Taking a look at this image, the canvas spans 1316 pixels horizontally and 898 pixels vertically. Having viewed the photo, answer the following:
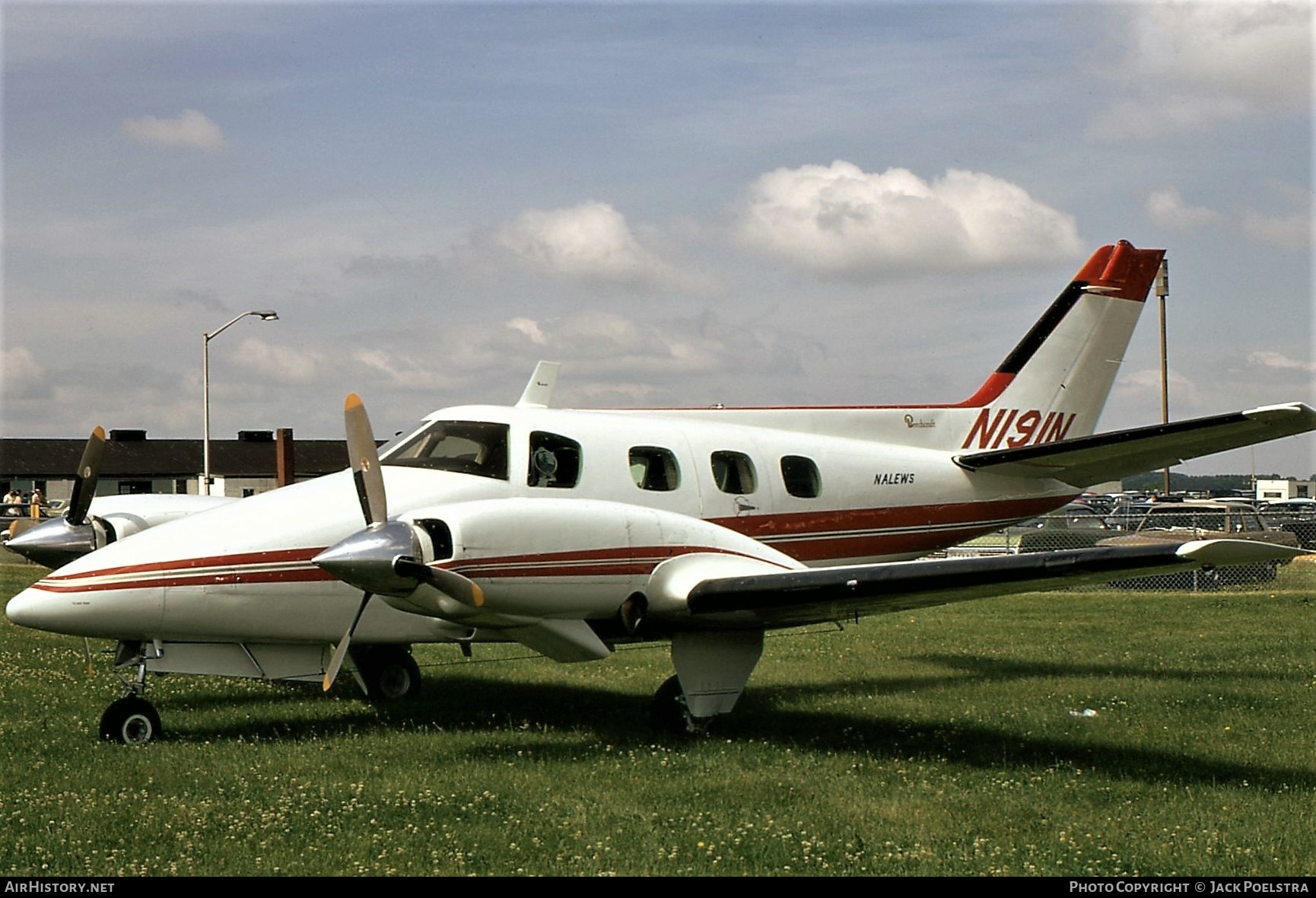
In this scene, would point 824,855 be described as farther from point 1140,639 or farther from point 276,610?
point 1140,639

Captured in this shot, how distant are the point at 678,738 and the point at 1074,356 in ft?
26.1

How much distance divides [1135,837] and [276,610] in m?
6.55

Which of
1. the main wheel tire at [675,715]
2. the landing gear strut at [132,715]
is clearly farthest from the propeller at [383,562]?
the main wheel tire at [675,715]

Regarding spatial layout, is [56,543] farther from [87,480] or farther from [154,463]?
[154,463]

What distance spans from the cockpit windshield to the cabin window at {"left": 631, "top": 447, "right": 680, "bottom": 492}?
1.31 metres

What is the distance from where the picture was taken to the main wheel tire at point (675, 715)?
10.6 metres

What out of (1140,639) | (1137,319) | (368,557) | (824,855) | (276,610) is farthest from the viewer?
(1140,639)

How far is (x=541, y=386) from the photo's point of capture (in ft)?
41.1

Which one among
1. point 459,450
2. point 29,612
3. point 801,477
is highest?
point 459,450

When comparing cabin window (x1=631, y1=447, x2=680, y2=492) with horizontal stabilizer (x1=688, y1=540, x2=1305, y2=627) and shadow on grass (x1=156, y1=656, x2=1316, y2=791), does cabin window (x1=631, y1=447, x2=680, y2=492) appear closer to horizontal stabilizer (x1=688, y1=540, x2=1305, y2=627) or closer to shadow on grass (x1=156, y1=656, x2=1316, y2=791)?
horizontal stabilizer (x1=688, y1=540, x2=1305, y2=627)

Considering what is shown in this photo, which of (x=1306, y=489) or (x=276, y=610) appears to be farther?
(x=1306, y=489)

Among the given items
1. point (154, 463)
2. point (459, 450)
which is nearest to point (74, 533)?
point (459, 450)

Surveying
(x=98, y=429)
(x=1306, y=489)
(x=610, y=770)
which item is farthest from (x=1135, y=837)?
(x=1306, y=489)

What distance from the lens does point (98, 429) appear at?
39.2 ft
